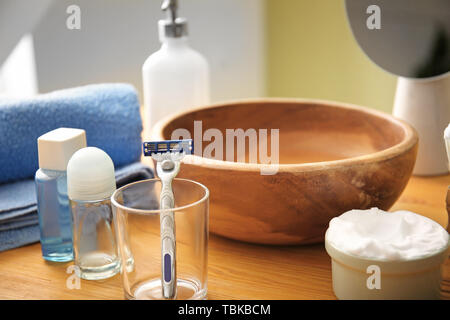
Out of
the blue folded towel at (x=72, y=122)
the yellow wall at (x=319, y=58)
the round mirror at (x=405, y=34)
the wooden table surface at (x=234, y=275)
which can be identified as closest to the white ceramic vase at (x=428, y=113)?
the round mirror at (x=405, y=34)

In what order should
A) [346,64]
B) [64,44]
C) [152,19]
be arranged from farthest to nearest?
[346,64] → [152,19] → [64,44]

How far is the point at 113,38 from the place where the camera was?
155cm

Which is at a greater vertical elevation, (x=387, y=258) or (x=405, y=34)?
(x=405, y=34)

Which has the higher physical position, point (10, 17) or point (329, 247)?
point (10, 17)

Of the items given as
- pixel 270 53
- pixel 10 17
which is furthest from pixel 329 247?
pixel 270 53

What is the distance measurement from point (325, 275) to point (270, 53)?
1415mm

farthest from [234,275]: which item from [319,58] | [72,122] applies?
[319,58]

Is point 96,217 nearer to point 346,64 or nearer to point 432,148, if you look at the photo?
point 432,148

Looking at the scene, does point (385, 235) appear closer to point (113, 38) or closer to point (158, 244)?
point (158, 244)

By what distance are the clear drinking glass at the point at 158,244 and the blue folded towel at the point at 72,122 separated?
0.24 metres

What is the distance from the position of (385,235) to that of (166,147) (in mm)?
210

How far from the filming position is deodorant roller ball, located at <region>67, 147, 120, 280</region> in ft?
1.76

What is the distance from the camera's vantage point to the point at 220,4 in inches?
71.4

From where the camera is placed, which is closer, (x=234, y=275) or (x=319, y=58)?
(x=234, y=275)
